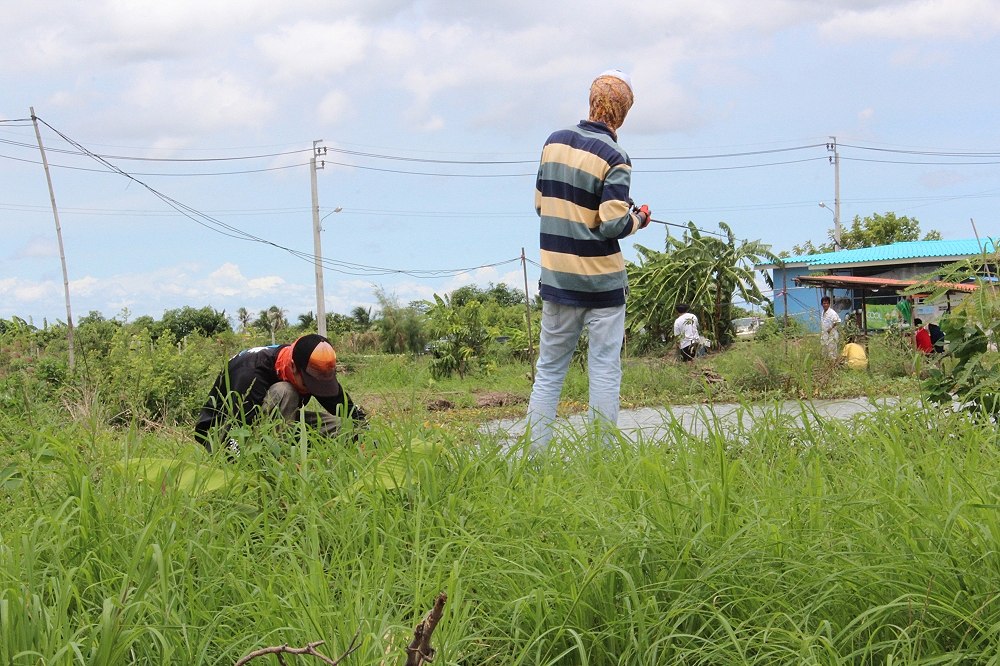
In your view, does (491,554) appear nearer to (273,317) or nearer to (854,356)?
(854,356)

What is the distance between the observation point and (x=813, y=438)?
3725 mm

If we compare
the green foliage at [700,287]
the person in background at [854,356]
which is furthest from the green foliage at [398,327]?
the person in background at [854,356]

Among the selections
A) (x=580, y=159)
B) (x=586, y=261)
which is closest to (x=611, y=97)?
Result: (x=580, y=159)

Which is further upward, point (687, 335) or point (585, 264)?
point (585, 264)

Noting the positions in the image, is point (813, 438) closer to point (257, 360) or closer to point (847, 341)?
point (257, 360)

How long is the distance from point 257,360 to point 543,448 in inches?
59.1

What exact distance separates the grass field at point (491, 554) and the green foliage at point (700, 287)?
17.4m

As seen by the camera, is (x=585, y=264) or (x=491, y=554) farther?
(x=585, y=264)

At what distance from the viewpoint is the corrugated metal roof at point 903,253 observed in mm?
28812

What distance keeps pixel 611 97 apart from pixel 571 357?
1447mm

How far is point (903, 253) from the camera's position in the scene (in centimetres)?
2995

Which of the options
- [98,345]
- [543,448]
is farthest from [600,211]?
[98,345]

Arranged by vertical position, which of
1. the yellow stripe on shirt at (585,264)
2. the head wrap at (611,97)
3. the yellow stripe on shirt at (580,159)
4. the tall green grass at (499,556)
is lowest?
the tall green grass at (499,556)

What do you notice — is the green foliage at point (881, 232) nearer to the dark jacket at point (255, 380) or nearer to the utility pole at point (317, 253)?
the utility pole at point (317, 253)
